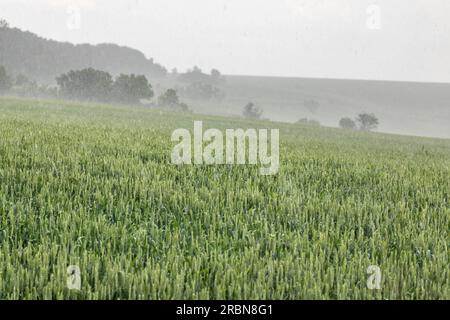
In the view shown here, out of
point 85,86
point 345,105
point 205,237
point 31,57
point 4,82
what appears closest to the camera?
point 205,237

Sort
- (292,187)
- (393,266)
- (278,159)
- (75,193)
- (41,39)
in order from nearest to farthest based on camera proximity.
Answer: (393,266)
(75,193)
(292,187)
(278,159)
(41,39)

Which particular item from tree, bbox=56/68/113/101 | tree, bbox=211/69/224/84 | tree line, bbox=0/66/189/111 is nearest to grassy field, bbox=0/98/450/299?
tree line, bbox=0/66/189/111

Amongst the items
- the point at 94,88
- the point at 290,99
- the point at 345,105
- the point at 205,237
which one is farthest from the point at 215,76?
the point at 205,237

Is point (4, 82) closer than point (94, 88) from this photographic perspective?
Yes

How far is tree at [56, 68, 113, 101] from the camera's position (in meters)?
90.2

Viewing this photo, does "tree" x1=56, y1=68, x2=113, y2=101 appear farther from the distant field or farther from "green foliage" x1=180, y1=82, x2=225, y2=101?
"green foliage" x1=180, y1=82, x2=225, y2=101

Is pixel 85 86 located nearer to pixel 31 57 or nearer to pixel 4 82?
pixel 4 82

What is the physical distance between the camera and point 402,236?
4250 millimetres

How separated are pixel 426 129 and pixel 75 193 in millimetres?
165327

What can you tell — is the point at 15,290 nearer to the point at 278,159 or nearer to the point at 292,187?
the point at 292,187

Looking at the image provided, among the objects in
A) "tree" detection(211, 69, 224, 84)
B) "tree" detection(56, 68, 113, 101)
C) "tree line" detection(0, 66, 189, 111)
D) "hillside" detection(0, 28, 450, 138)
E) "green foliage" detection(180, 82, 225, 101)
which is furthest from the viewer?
"tree" detection(211, 69, 224, 84)

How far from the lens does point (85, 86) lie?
90500 mm

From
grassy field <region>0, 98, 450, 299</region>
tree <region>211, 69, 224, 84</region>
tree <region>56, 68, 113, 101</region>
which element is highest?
tree <region>211, 69, 224, 84</region>
